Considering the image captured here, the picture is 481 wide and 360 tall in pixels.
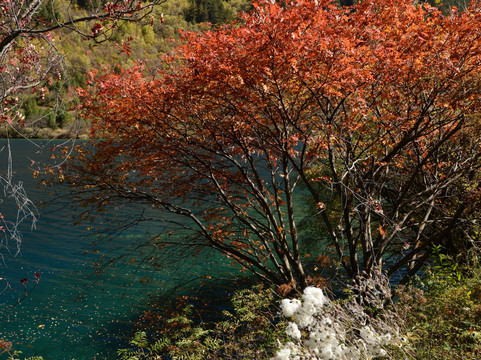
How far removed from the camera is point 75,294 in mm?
14031

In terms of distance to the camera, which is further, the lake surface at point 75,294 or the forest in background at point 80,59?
the lake surface at point 75,294

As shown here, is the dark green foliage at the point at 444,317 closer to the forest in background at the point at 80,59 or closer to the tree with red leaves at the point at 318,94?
the tree with red leaves at the point at 318,94

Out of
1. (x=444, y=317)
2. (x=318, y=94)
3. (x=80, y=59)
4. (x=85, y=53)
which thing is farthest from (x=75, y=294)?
(x=444, y=317)

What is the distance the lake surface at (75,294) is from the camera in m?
10.8

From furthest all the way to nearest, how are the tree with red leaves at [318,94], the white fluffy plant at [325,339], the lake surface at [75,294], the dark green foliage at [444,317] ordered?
the lake surface at [75,294] < the tree with red leaves at [318,94] < the dark green foliage at [444,317] < the white fluffy plant at [325,339]

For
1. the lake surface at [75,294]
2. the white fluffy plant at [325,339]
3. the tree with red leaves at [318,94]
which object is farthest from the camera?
the lake surface at [75,294]

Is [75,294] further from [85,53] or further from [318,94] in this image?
[318,94]

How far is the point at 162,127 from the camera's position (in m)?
8.06

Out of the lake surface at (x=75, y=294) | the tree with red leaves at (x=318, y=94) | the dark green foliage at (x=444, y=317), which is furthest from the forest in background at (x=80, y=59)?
the dark green foliage at (x=444, y=317)

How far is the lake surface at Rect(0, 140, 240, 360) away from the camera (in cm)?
1081

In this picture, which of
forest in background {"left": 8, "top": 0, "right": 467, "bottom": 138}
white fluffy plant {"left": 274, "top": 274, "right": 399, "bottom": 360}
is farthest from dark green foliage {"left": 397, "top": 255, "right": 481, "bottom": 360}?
forest in background {"left": 8, "top": 0, "right": 467, "bottom": 138}

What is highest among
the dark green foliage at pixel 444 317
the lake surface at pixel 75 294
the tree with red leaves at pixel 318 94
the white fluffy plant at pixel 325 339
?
the tree with red leaves at pixel 318 94

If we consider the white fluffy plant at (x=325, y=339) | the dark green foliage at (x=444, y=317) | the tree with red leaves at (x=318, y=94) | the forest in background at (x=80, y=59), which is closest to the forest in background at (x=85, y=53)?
the forest in background at (x=80, y=59)

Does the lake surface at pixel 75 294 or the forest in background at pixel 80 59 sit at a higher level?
the forest in background at pixel 80 59
